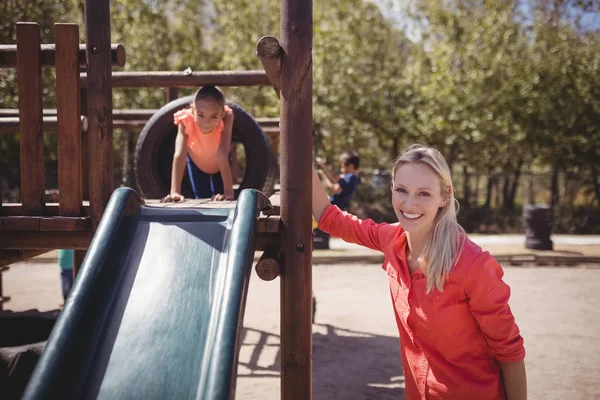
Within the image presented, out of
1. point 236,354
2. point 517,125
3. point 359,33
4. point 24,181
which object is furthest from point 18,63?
point 359,33

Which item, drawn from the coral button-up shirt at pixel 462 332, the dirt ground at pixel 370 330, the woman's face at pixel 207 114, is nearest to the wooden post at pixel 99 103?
the woman's face at pixel 207 114

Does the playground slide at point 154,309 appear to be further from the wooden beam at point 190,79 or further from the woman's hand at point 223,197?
the wooden beam at point 190,79

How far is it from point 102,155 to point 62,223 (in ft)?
1.37

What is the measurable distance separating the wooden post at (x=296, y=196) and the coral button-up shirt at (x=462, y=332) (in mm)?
599

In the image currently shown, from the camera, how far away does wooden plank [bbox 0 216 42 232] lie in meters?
2.95

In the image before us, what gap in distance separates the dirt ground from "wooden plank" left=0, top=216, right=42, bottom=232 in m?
2.13

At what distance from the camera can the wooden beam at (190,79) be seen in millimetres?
4520

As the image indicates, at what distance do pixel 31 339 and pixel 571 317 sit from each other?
5.58 m

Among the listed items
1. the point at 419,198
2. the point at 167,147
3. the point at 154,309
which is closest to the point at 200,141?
the point at 167,147

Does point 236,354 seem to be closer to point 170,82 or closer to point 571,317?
point 170,82

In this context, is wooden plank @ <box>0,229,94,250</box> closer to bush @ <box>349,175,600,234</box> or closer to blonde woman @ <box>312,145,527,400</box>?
blonde woman @ <box>312,145,527,400</box>

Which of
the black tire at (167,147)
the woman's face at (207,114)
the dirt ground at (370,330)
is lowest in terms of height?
the dirt ground at (370,330)

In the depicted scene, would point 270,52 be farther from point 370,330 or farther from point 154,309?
point 370,330

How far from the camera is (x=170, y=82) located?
4672 millimetres
